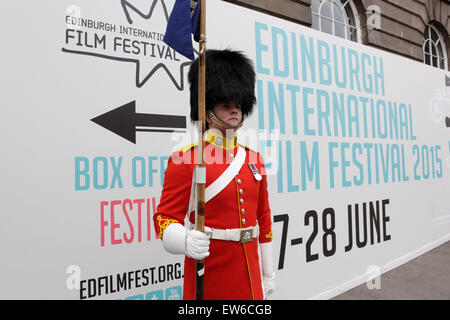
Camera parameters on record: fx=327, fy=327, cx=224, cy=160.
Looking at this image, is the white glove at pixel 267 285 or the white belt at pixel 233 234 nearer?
the white belt at pixel 233 234

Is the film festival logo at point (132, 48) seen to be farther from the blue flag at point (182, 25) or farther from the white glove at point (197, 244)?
the white glove at point (197, 244)

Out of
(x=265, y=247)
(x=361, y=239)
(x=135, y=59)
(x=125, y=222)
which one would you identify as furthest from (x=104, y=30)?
(x=361, y=239)

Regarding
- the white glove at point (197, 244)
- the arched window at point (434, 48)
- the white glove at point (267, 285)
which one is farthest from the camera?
the arched window at point (434, 48)

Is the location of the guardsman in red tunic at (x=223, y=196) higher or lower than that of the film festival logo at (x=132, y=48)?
lower

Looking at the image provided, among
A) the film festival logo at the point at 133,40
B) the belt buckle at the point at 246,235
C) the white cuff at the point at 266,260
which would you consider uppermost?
the film festival logo at the point at 133,40

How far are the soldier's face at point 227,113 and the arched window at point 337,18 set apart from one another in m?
5.45

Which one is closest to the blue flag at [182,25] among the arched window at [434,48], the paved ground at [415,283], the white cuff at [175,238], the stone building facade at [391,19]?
the white cuff at [175,238]

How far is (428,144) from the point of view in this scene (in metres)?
4.63

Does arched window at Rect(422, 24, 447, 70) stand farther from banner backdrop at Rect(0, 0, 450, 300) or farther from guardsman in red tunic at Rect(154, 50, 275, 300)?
guardsman in red tunic at Rect(154, 50, 275, 300)

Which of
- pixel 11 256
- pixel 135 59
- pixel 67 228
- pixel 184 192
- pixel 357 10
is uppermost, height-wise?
pixel 357 10

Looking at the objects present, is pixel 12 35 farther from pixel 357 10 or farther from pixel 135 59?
pixel 357 10

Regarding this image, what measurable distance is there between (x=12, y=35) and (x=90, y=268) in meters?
1.37

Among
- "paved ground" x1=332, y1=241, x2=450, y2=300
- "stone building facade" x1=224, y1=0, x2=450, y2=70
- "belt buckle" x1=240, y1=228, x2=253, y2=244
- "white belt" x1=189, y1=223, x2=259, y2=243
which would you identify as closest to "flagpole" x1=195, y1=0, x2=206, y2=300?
"white belt" x1=189, y1=223, x2=259, y2=243

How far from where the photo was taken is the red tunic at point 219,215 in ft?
4.91
